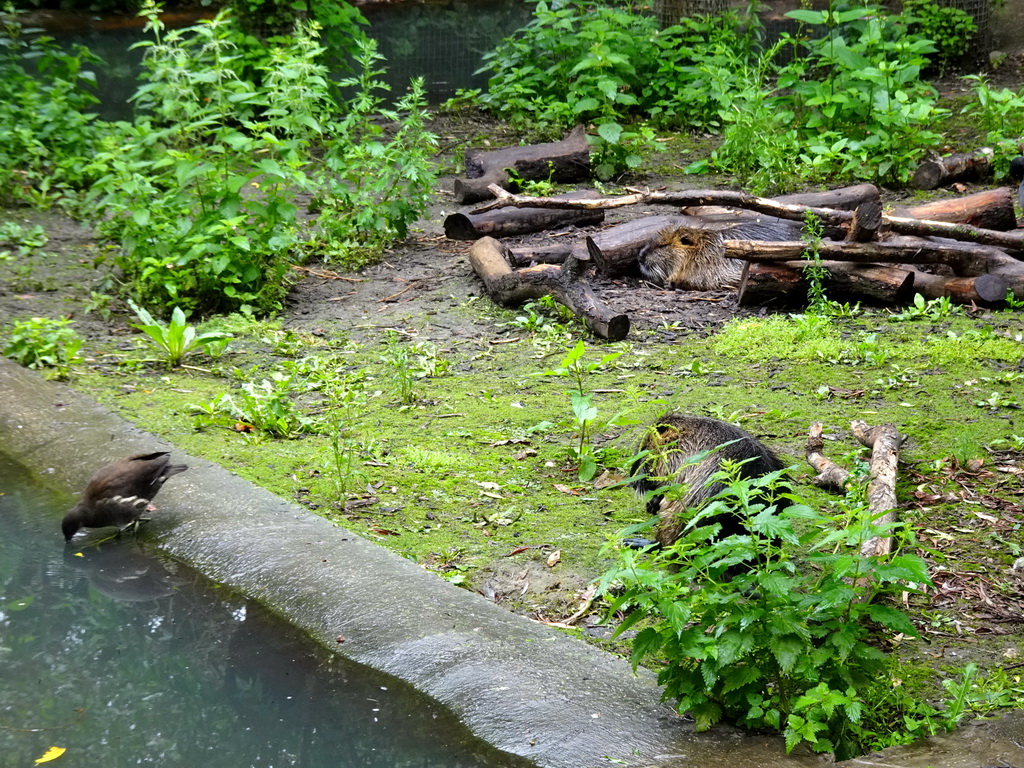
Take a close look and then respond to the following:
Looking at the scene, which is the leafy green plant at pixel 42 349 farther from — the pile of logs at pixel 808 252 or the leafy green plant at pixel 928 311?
the leafy green plant at pixel 928 311

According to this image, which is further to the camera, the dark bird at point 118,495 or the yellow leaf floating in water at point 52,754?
the dark bird at point 118,495

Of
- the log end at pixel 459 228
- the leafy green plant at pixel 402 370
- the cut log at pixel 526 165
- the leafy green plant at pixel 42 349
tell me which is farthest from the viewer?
the cut log at pixel 526 165

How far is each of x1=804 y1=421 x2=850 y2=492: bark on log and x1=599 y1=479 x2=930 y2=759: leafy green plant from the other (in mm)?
1404

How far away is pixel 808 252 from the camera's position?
22.5 feet

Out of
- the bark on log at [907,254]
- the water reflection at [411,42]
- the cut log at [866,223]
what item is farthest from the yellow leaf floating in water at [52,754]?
the water reflection at [411,42]

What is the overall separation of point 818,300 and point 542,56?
6.53m

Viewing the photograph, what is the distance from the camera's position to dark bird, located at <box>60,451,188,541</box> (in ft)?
13.7

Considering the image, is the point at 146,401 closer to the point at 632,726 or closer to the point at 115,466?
the point at 115,466

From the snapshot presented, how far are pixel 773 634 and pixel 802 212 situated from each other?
5.08 meters

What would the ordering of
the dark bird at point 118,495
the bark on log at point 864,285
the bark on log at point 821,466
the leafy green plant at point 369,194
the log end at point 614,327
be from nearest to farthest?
the dark bird at point 118,495 < the bark on log at point 821,466 < the log end at point 614,327 < the bark on log at point 864,285 < the leafy green plant at point 369,194

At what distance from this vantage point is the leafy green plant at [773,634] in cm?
272

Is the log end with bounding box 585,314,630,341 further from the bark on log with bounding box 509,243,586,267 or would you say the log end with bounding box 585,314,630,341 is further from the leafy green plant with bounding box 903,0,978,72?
the leafy green plant with bounding box 903,0,978,72

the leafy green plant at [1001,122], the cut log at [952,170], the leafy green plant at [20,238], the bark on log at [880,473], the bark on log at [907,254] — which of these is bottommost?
the leafy green plant at [20,238]

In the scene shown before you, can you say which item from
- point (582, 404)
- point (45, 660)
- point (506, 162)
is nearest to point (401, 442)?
point (582, 404)
